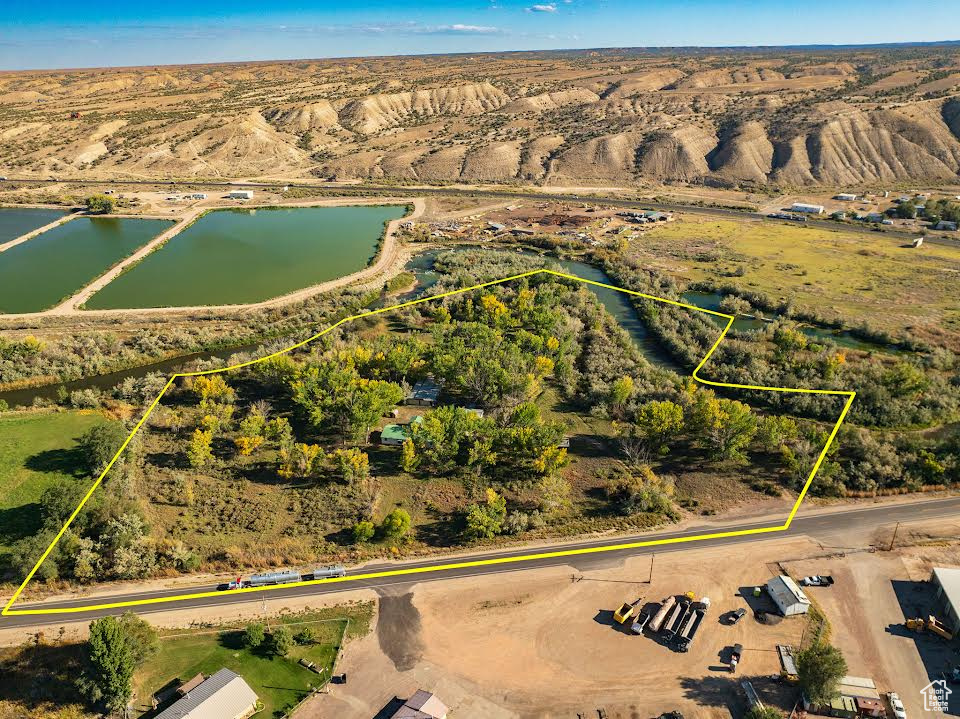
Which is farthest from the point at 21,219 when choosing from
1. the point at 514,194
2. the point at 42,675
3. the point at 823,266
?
the point at 823,266

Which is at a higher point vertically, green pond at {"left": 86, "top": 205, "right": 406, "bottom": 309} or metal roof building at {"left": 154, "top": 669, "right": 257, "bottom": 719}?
green pond at {"left": 86, "top": 205, "right": 406, "bottom": 309}

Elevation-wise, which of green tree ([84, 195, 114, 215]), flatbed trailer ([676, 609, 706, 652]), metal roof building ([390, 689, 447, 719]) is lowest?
metal roof building ([390, 689, 447, 719])

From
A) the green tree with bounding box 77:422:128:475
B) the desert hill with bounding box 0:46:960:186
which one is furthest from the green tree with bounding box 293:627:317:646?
the desert hill with bounding box 0:46:960:186

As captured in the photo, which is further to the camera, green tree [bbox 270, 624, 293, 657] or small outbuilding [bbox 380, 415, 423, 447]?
small outbuilding [bbox 380, 415, 423, 447]

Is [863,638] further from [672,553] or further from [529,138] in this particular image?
[529,138]

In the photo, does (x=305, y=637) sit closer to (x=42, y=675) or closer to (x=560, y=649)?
(x=42, y=675)

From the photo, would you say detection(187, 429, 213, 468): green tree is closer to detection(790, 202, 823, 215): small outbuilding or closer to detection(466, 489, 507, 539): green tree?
detection(466, 489, 507, 539): green tree
